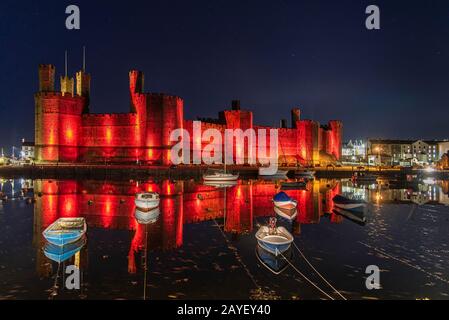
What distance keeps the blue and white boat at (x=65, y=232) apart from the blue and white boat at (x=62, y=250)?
0.47 ft

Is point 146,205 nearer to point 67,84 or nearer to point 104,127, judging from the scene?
point 104,127

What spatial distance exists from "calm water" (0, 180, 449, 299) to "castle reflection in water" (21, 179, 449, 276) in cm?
6

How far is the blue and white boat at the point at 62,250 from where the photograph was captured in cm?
1091

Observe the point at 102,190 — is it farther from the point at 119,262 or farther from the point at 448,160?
the point at 448,160

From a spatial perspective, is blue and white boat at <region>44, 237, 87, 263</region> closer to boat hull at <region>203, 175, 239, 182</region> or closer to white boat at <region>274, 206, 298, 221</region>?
white boat at <region>274, 206, 298, 221</region>

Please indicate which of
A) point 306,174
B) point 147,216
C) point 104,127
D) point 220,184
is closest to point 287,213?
point 147,216

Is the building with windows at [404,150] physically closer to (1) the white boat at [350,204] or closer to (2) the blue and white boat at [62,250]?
(1) the white boat at [350,204]

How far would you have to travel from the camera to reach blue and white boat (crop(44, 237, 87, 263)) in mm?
10906

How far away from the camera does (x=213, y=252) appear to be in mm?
12086

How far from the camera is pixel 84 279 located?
30.4 ft

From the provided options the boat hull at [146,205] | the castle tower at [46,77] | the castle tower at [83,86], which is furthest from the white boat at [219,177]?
the castle tower at [46,77]

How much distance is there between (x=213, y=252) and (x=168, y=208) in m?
9.22
